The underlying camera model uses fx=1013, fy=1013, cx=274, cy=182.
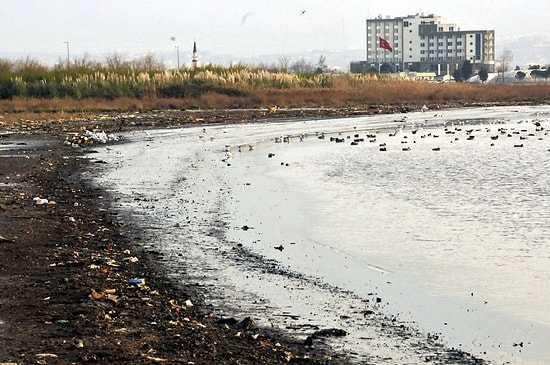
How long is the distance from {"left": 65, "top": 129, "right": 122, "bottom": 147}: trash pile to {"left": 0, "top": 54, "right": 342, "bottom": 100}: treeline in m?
20.9

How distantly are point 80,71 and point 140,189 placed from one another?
42.1m

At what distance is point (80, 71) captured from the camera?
203 ft

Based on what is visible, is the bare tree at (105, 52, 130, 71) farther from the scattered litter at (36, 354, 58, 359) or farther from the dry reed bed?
the scattered litter at (36, 354, 58, 359)

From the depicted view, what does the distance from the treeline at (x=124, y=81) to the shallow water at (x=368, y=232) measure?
2706cm

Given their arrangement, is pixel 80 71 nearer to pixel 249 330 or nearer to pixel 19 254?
pixel 19 254

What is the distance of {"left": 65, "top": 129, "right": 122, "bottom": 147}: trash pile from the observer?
34606mm

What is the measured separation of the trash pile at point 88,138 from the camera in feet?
114

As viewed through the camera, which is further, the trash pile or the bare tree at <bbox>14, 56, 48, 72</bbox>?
the bare tree at <bbox>14, 56, 48, 72</bbox>

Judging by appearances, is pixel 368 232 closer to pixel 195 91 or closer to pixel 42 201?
pixel 42 201

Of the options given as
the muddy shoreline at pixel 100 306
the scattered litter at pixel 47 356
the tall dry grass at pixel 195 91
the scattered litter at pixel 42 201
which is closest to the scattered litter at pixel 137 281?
the muddy shoreline at pixel 100 306

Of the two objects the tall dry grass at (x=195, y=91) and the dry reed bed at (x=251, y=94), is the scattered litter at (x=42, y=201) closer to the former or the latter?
the dry reed bed at (x=251, y=94)

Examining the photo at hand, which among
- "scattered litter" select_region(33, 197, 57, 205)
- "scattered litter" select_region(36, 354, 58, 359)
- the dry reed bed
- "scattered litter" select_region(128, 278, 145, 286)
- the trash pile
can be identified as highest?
the dry reed bed

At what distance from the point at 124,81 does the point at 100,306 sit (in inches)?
2038

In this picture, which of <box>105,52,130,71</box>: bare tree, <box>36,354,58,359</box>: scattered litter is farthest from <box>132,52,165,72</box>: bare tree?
<box>36,354,58,359</box>: scattered litter
